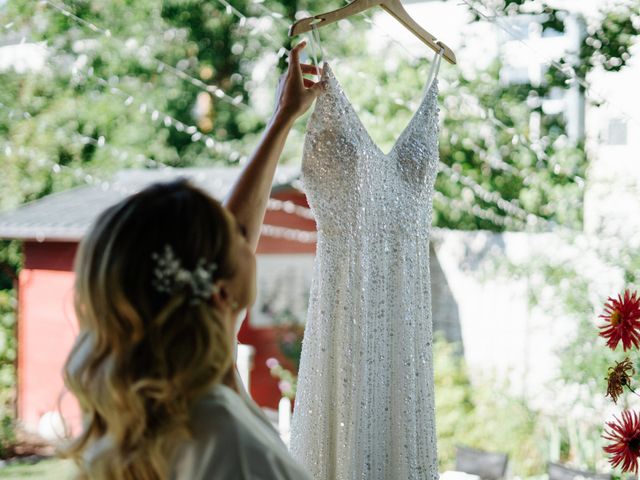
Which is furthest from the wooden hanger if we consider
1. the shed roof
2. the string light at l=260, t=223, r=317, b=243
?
the string light at l=260, t=223, r=317, b=243

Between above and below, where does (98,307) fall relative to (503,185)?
below

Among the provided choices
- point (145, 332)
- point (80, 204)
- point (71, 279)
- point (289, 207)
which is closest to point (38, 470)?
point (71, 279)

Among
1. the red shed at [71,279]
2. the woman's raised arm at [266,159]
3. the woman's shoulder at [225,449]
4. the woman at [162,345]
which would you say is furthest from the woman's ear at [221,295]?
the red shed at [71,279]

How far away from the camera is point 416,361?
146 cm

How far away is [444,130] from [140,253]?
17.9 ft

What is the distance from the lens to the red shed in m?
6.54

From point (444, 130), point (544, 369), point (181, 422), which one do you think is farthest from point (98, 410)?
point (444, 130)

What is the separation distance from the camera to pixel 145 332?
92 cm

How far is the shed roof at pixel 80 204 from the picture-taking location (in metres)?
6.01

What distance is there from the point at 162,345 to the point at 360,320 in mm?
551

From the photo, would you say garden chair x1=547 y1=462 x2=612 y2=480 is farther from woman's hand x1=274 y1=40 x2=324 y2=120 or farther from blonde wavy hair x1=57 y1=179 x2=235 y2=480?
blonde wavy hair x1=57 y1=179 x2=235 y2=480

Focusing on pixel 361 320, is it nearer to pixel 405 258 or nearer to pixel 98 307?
pixel 405 258

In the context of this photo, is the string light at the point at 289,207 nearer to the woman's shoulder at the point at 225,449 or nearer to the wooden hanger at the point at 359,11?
the wooden hanger at the point at 359,11

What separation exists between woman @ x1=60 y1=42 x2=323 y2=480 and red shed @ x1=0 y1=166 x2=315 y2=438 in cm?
519
